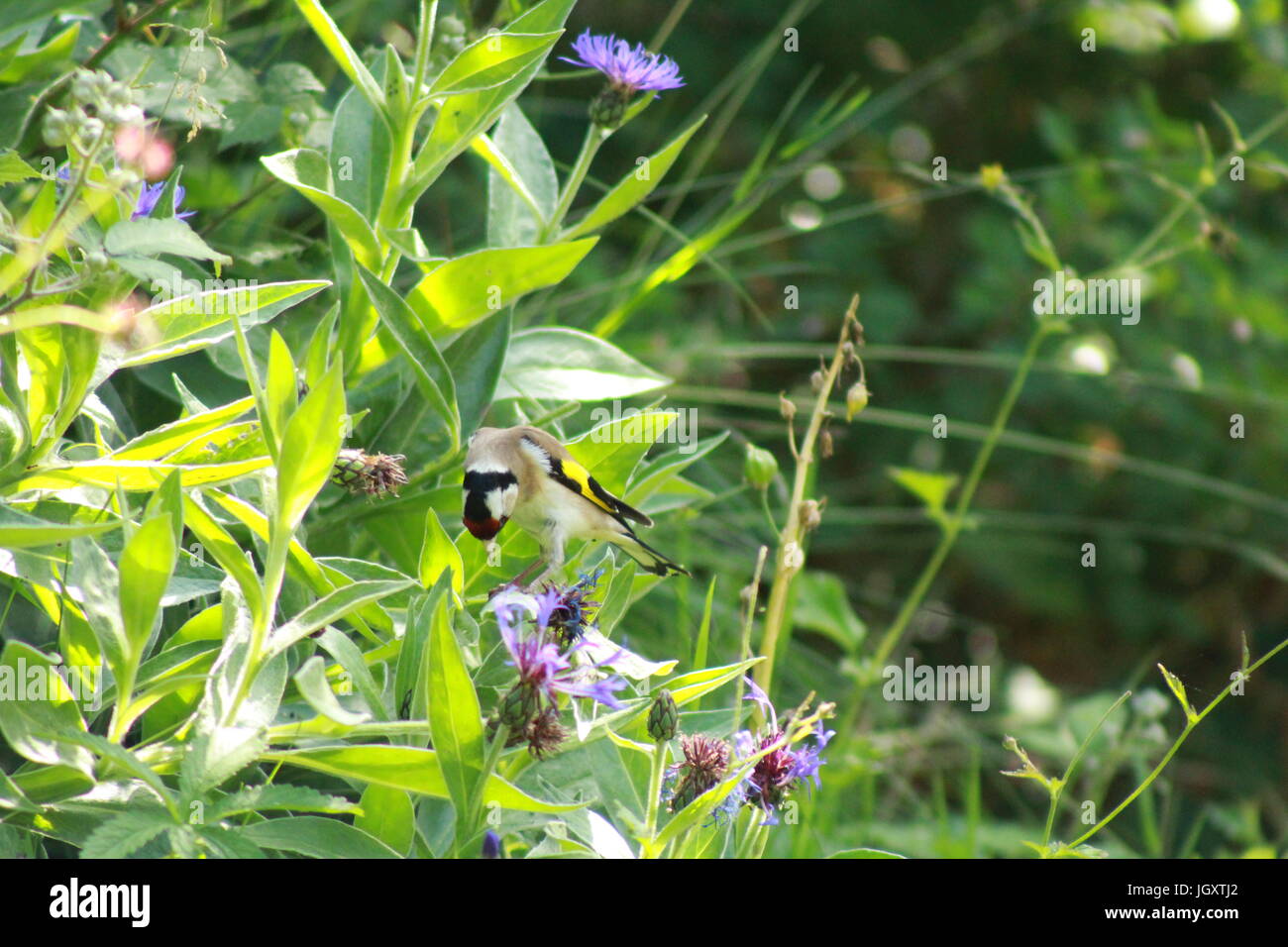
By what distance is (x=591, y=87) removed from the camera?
402cm

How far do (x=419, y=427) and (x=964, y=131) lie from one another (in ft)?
12.1

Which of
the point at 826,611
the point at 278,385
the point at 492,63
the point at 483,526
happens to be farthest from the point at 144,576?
the point at 826,611

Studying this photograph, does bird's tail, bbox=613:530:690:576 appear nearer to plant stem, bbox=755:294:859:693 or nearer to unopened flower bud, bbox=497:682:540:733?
plant stem, bbox=755:294:859:693

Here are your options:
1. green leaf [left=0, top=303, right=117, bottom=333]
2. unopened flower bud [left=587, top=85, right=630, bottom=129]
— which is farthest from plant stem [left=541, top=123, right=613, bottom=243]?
green leaf [left=0, top=303, right=117, bottom=333]

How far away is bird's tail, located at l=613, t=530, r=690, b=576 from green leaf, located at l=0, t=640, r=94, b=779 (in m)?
0.72

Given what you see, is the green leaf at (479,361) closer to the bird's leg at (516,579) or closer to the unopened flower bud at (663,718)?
the bird's leg at (516,579)

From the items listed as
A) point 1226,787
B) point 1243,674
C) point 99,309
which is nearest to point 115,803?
point 99,309

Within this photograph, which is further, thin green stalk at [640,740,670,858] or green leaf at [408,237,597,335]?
green leaf at [408,237,597,335]

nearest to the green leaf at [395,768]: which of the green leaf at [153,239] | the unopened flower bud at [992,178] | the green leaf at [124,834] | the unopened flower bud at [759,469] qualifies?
the green leaf at [124,834]

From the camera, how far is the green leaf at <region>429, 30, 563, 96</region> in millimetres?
1496

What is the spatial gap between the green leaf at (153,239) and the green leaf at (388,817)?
55 centimetres

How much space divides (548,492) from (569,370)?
0.68 ft
